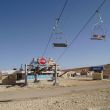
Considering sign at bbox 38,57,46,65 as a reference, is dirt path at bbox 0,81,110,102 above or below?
below

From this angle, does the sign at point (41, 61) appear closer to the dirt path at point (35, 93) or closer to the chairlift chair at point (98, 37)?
the dirt path at point (35, 93)

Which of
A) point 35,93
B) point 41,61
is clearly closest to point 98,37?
point 35,93

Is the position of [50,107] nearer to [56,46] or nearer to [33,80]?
[56,46]

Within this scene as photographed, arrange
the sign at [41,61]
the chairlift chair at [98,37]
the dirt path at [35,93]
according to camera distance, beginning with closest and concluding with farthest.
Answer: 1. the chairlift chair at [98,37]
2. the dirt path at [35,93]
3. the sign at [41,61]

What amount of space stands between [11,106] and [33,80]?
23839 mm

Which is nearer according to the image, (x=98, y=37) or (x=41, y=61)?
(x=98, y=37)

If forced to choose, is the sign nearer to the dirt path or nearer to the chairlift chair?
the dirt path

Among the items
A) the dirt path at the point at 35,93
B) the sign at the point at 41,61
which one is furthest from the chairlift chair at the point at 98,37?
the sign at the point at 41,61

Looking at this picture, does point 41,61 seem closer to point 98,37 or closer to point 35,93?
point 35,93

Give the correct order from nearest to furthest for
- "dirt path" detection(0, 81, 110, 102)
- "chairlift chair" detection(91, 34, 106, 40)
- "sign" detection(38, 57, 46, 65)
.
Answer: "chairlift chair" detection(91, 34, 106, 40) → "dirt path" detection(0, 81, 110, 102) → "sign" detection(38, 57, 46, 65)

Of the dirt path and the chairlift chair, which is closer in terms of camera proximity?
the chairlift chair

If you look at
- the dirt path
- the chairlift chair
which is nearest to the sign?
the dirt path

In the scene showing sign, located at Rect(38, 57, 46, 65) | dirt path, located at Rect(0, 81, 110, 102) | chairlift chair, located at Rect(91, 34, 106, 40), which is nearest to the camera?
chairlift chair, located at Rect(91, 34, 106, 40)

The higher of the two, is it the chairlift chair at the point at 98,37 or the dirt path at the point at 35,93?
the chairlift chair at the point at 98,37
